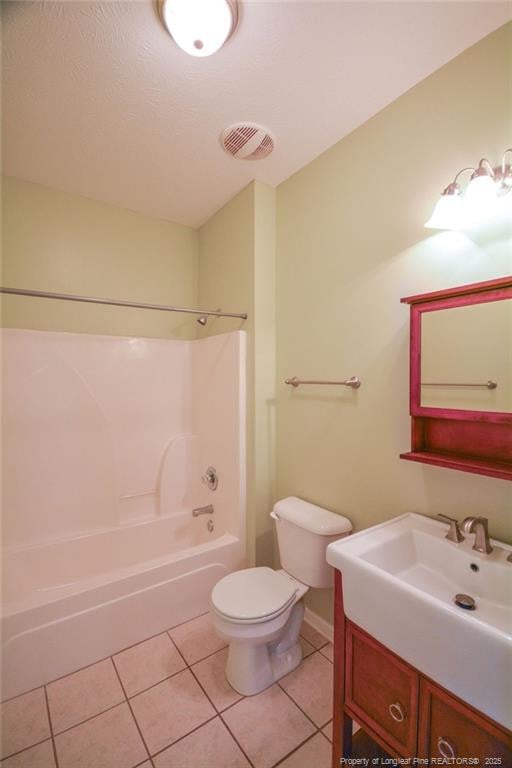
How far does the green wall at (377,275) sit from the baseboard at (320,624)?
0.19 ft

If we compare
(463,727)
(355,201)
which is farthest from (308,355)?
(463,727)

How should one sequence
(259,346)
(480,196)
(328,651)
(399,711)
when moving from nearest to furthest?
1. (399,711)
2. (480,196)
3. (328,651)
4. (259,346)

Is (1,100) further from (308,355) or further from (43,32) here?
(308,355)

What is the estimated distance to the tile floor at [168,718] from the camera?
3.91 ft

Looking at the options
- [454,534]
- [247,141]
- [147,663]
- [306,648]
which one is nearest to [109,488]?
[147,663]

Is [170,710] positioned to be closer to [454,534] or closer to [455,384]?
[454,534]

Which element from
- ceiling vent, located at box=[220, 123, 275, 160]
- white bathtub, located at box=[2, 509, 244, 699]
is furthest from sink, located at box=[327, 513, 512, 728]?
ceiling vent, located at box=[220, 123, 275, 160]

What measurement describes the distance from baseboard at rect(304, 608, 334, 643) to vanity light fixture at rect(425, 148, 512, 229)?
6.56 feet

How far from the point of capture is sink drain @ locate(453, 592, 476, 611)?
37.9 inches

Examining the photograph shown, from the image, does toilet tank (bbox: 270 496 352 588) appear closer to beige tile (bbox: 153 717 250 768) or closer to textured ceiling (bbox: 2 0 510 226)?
beige tile (bbox: 153 717 250 768)

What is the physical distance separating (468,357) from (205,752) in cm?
176

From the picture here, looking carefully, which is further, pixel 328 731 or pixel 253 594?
pixel 253 594

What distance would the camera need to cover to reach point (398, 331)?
1394 mm

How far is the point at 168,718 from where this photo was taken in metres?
1.33
